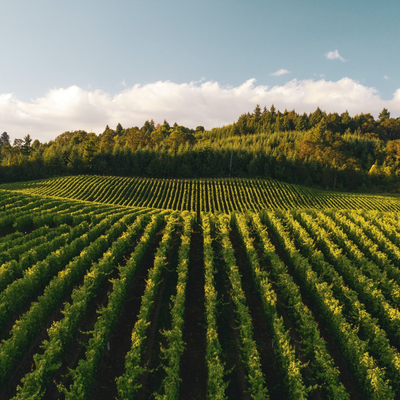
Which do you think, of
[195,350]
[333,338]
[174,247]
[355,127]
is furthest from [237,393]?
[355,127]

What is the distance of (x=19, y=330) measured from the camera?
1310 centimetres

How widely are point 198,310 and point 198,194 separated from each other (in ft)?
176

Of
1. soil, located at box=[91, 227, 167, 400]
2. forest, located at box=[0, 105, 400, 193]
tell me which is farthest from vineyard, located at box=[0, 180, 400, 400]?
forest, located at box=[0, 105, 400, 193]

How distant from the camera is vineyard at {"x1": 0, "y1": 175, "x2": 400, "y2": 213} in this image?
2559 inches

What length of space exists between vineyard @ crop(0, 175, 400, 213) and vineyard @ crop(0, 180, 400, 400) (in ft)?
109

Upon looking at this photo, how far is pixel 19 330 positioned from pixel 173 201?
5339 centimetres

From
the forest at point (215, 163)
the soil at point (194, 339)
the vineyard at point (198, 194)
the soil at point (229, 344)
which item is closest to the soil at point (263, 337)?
the soil at point (229, 344)

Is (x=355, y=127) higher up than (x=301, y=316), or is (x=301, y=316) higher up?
(x=355, y=127)

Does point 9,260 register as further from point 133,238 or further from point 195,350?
point 195,350

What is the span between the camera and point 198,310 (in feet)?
60.8

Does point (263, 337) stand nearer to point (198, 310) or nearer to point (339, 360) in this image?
point (339, 360)

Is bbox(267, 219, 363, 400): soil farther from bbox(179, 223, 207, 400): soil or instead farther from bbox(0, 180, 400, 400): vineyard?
bbox(179, 223, 207, 400): soil

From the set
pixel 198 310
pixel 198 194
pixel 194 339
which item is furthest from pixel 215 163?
pixel 194 339

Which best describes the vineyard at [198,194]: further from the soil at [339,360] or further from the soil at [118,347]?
the soil at [339,360]
